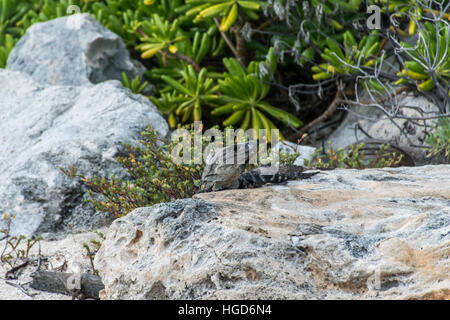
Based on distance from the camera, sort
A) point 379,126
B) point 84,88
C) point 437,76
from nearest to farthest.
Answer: point 437,76 < point 84,88 < point 379,126

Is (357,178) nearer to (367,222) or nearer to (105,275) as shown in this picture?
(367,222)

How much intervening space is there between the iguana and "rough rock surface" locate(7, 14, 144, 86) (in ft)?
11.3

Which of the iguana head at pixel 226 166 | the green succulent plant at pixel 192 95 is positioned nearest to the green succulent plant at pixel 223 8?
the green succulent plant at pixel 192 95

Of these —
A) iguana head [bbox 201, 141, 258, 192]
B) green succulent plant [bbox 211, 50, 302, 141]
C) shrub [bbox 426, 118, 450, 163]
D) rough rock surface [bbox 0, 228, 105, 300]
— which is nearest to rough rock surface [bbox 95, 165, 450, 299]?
Result: iguana head [bbox 201, 141, 258, 192]

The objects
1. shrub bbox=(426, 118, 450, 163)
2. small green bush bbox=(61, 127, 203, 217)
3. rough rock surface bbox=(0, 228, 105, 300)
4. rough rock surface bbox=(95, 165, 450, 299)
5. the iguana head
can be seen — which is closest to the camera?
rough rock surface bbox=(95, 165, 450, 299)

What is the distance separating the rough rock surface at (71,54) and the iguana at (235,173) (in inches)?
136

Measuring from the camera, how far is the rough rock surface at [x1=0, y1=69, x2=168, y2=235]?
4508 mm

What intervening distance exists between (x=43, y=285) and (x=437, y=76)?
433cm

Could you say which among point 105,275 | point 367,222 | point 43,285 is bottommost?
point 43,285

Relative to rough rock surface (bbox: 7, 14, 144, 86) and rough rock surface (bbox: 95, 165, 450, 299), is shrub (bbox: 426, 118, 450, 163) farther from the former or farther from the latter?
rough rock surface (bbox: 7, 14, 144, 86)

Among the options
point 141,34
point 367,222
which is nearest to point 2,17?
point 141,34

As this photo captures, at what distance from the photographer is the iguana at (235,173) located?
3.59 meters

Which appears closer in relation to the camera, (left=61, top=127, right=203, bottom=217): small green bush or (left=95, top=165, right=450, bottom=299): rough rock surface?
(left=95, top=165, right=450, bottom=299): rough rock surface

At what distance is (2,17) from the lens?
819cm
